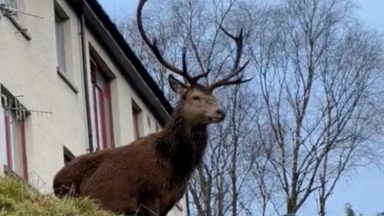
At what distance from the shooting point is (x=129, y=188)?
21.2 meters

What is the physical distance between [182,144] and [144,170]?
730 mm

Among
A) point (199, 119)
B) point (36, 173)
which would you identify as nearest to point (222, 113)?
point (199, 119)

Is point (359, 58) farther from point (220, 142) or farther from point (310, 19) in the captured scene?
point (220, 142)

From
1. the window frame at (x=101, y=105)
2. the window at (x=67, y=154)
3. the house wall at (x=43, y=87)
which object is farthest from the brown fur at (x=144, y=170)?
the window frame at (x=101, y=105)

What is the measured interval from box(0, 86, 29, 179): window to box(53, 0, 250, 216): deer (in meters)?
8.38

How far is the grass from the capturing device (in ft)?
50.0

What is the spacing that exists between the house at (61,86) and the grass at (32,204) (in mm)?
11384

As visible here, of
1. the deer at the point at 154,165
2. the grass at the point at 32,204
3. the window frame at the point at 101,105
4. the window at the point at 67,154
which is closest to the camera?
the grass at the point at 32,204

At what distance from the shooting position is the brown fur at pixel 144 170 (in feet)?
69.0

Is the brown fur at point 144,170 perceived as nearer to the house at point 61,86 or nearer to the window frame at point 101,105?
the house at point 61,86

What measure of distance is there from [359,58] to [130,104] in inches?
1116

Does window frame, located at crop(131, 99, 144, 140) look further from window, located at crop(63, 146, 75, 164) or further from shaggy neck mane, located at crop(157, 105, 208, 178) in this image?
shaggy neck mane, located at crop(157, 105, 208, 178)

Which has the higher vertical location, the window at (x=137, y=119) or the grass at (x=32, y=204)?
the window at (x=137, y=119)

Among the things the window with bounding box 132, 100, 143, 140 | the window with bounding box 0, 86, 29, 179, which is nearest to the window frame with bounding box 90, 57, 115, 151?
the window with bounding box 132, 100, 143, 140
